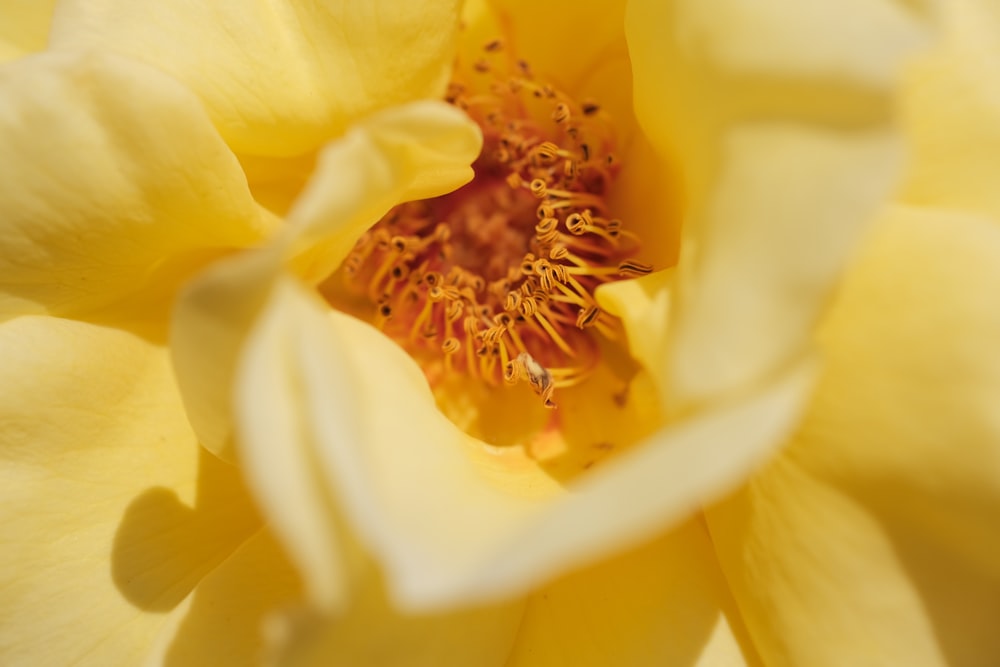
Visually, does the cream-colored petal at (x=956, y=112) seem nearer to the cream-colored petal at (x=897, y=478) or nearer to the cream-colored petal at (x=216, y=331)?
the cream-colored petal at (x=897, y=478)

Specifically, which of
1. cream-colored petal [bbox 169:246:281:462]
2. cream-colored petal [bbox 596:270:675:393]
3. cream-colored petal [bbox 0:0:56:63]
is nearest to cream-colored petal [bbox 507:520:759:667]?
cream-colored petal [bbox 596:270:675:393]

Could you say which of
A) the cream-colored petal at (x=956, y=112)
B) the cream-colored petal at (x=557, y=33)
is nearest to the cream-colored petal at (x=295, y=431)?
the cream-colored petal at (x=956, y=112)

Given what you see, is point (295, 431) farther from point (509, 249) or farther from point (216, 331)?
point (509, 249)

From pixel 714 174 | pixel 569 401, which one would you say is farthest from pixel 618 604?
pixel 714 174

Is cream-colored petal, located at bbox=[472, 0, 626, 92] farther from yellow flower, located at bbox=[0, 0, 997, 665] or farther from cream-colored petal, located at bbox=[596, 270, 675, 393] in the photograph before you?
cream-colored petal, located at bbox=[596, 270, 675, 393]

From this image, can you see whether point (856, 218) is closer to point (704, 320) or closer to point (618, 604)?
point (704, 320)

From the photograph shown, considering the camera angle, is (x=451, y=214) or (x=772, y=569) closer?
(x=772, y=569)

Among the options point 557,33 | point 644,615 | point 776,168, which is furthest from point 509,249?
point 776,168
